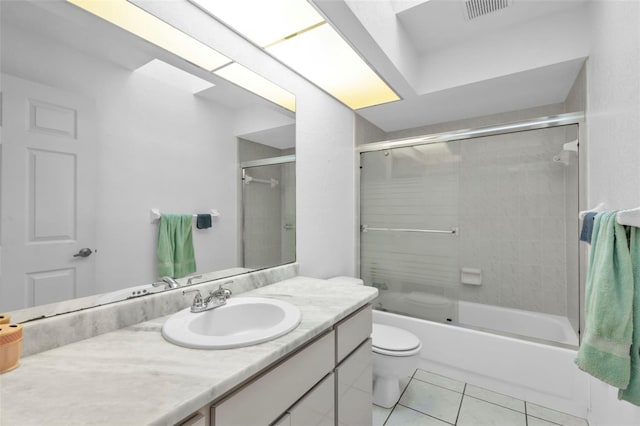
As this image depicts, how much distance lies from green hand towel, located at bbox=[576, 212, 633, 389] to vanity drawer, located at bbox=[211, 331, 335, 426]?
2.70 feet

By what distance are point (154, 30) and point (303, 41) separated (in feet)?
2.56

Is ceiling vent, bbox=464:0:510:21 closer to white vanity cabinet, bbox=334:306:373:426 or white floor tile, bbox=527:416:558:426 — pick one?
white vanity cabinet, bbox=334:306:373:426

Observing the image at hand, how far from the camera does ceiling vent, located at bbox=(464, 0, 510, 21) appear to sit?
1712 millimetres

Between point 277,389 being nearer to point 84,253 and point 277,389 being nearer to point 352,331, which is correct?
point 352,331

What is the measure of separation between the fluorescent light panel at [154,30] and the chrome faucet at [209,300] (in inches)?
40.5

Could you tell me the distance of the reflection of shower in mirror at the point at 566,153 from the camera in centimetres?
187

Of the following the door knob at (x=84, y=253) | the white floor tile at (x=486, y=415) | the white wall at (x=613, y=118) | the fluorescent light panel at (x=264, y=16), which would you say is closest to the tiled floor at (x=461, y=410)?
the white floor tile at (x=486, y=415)

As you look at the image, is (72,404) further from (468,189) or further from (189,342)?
(468,189)

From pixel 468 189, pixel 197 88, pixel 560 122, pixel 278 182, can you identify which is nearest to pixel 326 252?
pixel 278 182

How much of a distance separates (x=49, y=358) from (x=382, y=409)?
1.68 m

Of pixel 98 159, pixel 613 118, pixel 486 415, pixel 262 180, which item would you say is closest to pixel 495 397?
pixel 486 415

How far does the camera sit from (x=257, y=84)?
1.56m

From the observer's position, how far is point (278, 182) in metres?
1.75

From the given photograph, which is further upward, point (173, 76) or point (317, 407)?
point (173, 76)
